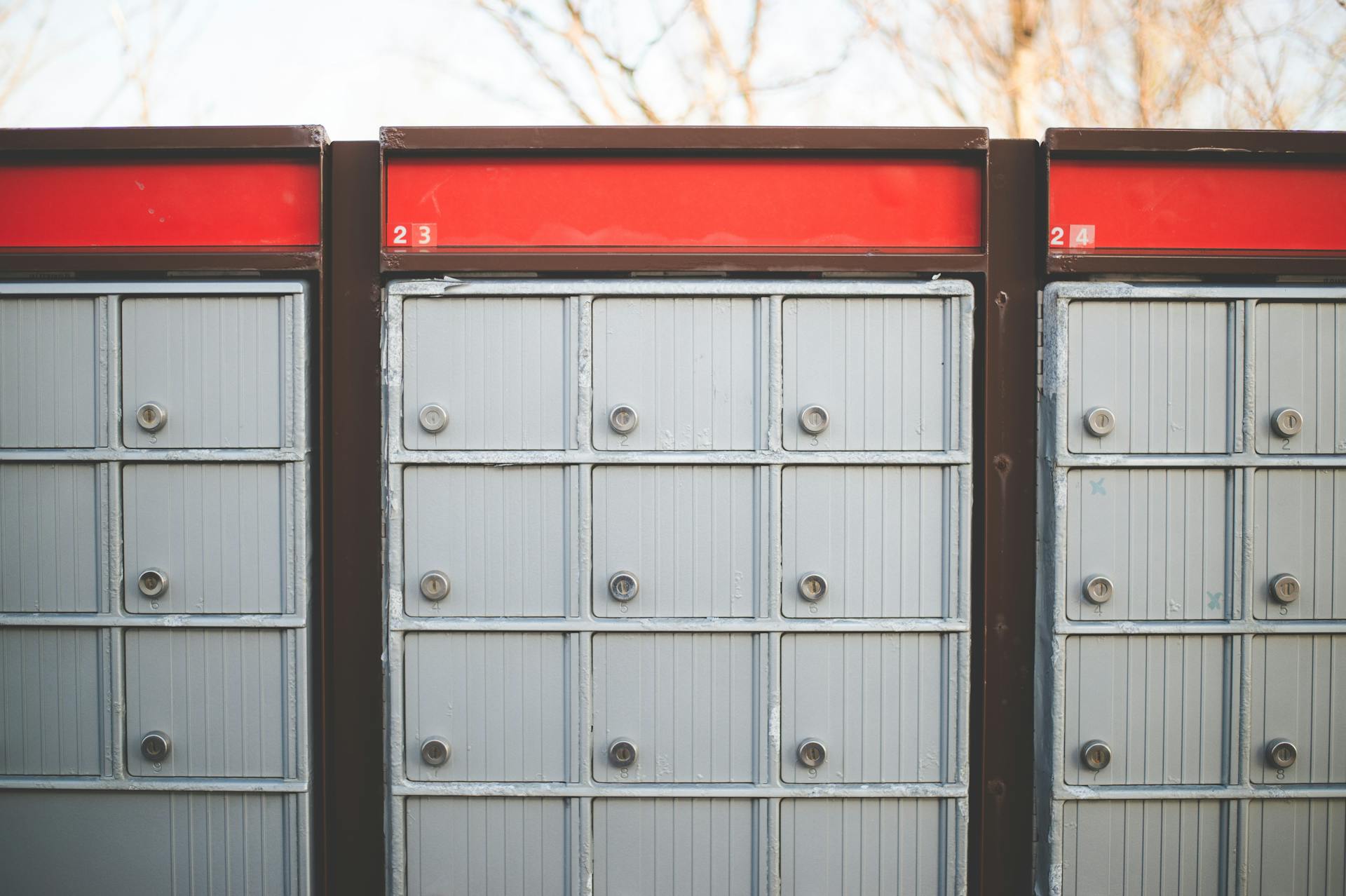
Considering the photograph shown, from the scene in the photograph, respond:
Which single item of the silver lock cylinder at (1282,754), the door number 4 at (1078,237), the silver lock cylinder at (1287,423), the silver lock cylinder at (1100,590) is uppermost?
the door number 4 at (1078,237)

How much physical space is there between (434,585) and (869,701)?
1.46 m

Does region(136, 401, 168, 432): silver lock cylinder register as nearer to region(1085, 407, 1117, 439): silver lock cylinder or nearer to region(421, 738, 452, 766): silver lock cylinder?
region(421, 738, 452, 766): silver lock cylinder

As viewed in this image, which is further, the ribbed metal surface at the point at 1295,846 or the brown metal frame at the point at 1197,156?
the ribbed metal surface at the point at 1295,846

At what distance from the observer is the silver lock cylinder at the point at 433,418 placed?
238 cm

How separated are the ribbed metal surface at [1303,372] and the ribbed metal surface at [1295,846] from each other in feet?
3.84

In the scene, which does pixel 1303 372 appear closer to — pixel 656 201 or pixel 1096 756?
pixel 1096 756

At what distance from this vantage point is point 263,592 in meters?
2.42

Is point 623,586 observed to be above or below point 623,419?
below

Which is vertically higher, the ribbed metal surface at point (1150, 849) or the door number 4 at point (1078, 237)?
the door number 4 at point (1078, 237)

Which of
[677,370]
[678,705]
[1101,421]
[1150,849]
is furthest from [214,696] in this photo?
[1150,849]

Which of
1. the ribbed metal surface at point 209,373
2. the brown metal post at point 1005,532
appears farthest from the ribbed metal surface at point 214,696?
the brown metal post at point 1005,532

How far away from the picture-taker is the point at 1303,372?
240cm

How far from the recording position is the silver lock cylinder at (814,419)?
93.7 inches

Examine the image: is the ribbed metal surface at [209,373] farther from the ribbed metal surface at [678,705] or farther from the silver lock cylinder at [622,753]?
the silver lock cylinder at [622,753]
